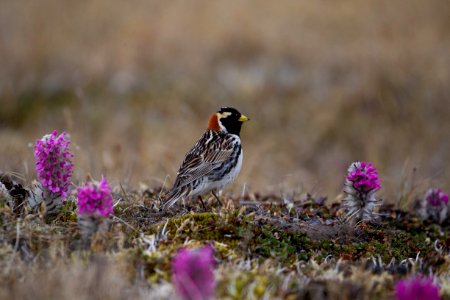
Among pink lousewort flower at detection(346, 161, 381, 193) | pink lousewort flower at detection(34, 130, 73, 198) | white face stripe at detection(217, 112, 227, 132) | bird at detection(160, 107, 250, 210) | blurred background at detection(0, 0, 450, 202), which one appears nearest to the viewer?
pink lousewort flower at detection(34, 130, 73, 198)

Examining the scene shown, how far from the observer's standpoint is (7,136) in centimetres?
1320

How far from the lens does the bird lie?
7184mm

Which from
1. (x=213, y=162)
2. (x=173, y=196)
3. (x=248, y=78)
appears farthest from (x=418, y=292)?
(x=248, y=78)

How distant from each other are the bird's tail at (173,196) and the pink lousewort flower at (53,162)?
46.4 inches

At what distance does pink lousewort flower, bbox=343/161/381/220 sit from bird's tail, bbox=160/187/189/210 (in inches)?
65.1

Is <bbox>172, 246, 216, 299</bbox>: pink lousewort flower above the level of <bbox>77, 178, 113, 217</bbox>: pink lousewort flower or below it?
below

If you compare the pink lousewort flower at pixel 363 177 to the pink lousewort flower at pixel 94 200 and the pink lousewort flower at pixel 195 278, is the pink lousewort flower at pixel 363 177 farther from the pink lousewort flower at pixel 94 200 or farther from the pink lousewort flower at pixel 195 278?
the pink lousewort flower at pixel 195 278

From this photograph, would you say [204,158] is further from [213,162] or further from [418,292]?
[418,292]

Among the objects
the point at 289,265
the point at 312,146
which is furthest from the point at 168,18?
the point at 289,265

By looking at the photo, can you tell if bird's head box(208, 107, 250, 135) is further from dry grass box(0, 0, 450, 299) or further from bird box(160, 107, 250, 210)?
dry grass box(0, 0, 450, 299)

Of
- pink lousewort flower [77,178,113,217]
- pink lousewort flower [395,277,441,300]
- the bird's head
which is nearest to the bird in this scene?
the bird's head

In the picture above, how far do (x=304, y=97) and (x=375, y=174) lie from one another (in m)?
8.81

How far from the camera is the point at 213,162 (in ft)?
24.8

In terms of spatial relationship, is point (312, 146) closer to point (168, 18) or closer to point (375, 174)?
point (168, 18)
